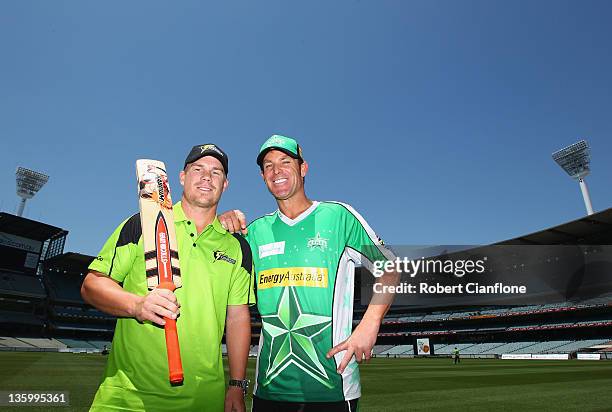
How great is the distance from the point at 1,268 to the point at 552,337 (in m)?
75.8

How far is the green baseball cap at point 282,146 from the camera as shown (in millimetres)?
3090

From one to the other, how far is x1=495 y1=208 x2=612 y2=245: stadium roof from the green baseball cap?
151 ft

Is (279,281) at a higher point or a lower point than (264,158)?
lower

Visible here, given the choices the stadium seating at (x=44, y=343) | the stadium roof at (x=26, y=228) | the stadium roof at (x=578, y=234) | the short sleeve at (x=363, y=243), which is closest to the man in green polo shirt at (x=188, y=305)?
the short sleeve at (x=363, y=243)

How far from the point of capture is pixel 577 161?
2359 inches

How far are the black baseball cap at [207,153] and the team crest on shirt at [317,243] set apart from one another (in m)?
0.83

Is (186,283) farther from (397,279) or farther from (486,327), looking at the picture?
(486,327)

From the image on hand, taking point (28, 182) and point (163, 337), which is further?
point (28, 182)

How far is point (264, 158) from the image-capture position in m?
3.21

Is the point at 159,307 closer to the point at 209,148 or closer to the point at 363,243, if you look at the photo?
the point at 209,148

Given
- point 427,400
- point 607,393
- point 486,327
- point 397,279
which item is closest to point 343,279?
point 397,279

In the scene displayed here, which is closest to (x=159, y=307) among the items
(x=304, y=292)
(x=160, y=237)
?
(x=160, y=237)

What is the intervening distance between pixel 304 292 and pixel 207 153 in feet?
3.99

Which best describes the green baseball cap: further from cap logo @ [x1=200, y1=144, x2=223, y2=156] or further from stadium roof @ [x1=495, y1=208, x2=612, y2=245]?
stadium roof @ [x1=495, y1=208, x2=612, y2=245]
